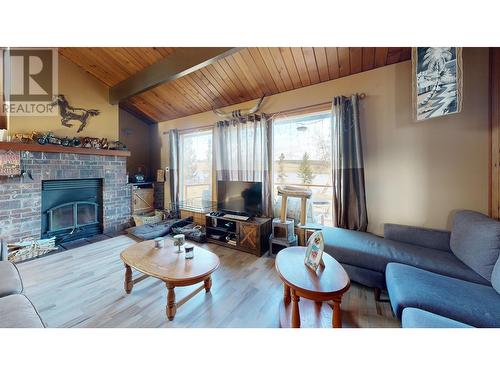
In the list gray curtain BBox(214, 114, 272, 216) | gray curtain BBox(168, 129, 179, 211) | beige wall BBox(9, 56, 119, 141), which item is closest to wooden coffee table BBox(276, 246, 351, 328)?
gray curtain BBox(214, 114, 272, 216)

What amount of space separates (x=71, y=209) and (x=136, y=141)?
1.95 metres

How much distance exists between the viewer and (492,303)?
3.40 ft

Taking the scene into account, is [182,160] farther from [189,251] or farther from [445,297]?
[445,297]

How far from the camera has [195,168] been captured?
3.91m

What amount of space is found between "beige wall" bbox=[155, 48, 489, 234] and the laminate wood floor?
3.61 feet

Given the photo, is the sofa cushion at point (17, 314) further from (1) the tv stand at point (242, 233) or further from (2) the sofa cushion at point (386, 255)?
(2) the sofa cushion at point (386, 255)

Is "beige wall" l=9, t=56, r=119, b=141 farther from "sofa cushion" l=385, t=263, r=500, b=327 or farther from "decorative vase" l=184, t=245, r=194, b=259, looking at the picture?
"sofa cushion" l=385, t=263, r=500, b=327

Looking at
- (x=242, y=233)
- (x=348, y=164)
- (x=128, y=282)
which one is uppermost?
(x=348, y=164)

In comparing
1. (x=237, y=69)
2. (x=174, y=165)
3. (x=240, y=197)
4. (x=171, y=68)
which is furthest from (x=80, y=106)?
(x=240, y=197)

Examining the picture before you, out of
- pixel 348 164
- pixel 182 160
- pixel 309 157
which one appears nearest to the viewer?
pixel 348 164

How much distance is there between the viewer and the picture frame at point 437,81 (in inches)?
57.9

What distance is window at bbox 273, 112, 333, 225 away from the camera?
8.37 ft
